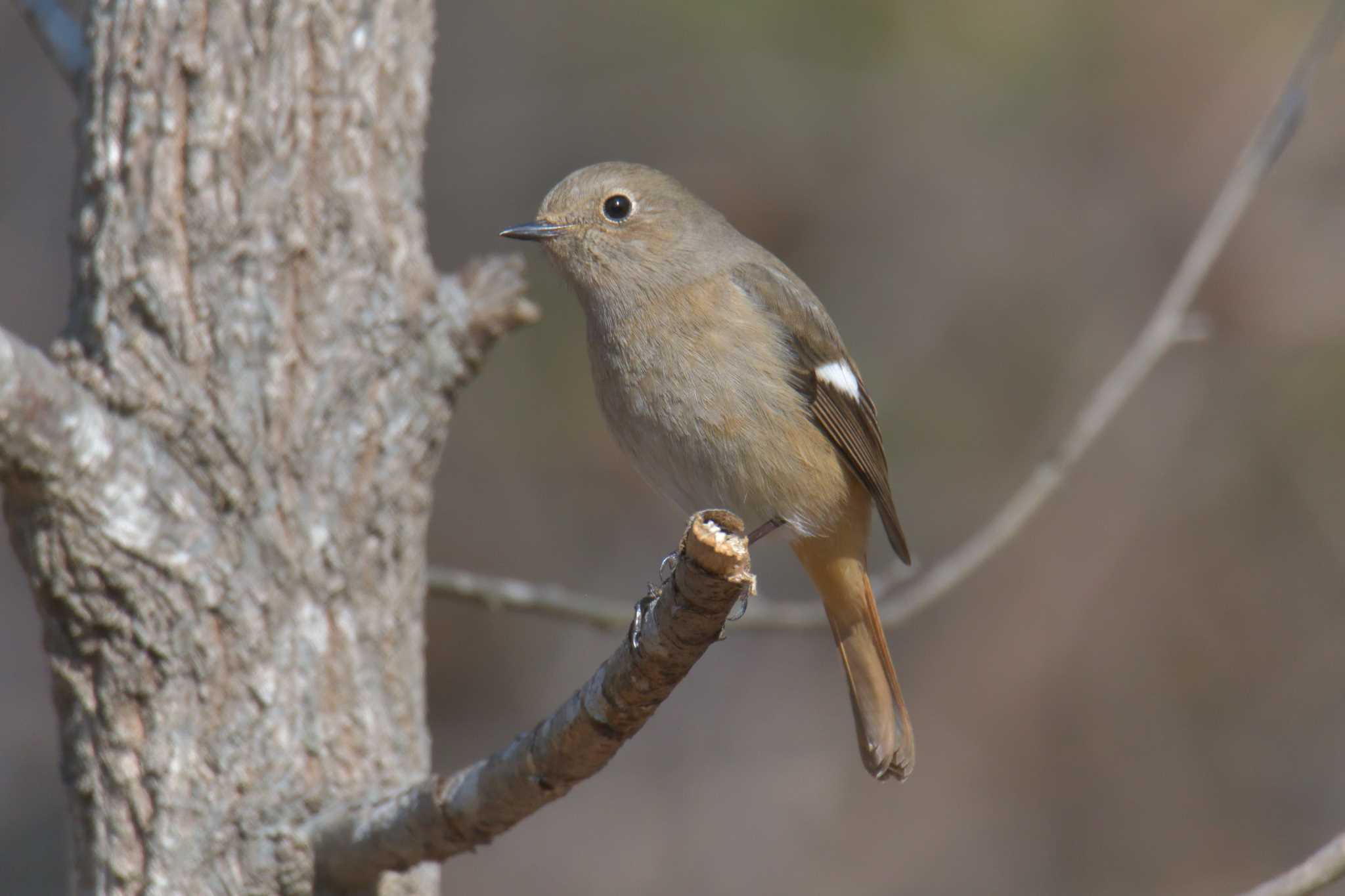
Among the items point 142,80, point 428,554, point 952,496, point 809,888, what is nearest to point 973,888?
point 809,888

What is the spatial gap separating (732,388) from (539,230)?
75cm

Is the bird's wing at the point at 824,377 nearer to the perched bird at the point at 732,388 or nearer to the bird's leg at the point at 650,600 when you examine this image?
the perched bird at the point at 732,388

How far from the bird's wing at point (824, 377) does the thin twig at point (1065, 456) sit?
0.57 ft

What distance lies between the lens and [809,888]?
7.20 meters

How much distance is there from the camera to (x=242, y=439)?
10.2 ft

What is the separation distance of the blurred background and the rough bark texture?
3281mm

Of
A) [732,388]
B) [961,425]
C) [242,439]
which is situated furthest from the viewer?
[961,425]

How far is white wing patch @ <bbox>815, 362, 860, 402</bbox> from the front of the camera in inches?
150

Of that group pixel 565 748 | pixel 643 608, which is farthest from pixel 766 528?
pixel 565 748

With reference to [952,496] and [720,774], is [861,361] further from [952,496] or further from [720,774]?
[720,774]

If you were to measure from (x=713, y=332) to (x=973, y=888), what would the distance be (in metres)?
4.62

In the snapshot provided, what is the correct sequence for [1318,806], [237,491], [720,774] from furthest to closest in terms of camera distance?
[720,774] → [1318,806] → [237,491]

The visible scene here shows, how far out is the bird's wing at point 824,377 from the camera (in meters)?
3.73

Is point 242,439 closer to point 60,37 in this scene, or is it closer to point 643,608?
point 643,608
